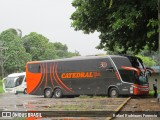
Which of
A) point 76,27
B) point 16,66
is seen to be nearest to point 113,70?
point 76,27

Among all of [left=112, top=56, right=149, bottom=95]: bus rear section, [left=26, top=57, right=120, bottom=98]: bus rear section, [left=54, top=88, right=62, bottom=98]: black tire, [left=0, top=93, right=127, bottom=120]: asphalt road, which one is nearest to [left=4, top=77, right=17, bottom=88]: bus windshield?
[left=26, top=57, right=120, bottom=98]: bus rear section

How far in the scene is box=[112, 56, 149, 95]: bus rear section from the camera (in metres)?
26.5

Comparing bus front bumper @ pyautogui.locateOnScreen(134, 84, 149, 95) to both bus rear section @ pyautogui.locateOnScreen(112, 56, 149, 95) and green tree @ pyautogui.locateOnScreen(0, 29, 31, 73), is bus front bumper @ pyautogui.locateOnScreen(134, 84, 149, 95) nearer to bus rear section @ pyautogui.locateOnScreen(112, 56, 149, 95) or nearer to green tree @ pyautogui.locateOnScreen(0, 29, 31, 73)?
bus rear section @ pyautogui.locateOnScreen(112, 56, 149, 95)

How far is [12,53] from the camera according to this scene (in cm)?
7781

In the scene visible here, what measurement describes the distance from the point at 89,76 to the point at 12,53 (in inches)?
2014

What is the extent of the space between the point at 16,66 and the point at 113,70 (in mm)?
51104

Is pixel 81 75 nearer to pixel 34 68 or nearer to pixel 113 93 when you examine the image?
pixel 113 93

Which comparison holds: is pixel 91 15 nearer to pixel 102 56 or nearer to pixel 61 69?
pixel 102 56

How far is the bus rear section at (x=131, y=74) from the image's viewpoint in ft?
87.0

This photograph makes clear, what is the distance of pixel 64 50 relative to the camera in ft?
408

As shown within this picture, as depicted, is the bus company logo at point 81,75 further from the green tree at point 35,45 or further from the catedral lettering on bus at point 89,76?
the green tree at point 35,45

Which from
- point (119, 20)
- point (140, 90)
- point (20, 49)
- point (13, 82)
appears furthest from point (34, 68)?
point (20, 49)

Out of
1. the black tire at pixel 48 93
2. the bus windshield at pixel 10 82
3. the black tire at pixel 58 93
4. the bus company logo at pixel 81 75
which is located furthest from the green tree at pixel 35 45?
the bus company logo at pixel 81 75

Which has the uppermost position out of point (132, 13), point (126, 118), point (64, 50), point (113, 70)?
point (64, 50)
